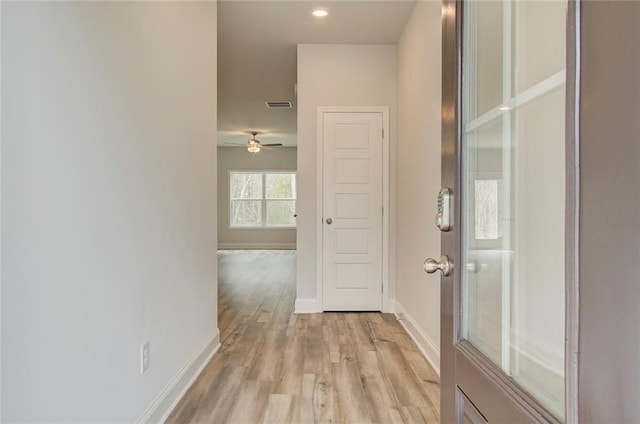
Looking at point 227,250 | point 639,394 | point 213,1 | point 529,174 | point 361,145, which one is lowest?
point 227,250

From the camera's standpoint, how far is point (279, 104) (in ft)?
21.1

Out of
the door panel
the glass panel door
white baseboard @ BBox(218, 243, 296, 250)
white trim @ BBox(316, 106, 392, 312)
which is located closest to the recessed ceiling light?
white trim @ BBox(316, 106, 392, 312)

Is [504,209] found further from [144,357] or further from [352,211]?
[352,211]

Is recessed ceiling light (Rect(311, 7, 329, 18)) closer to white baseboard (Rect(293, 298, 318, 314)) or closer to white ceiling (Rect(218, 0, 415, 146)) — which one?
white ceiling (Rect(218, 0, 415, 146))

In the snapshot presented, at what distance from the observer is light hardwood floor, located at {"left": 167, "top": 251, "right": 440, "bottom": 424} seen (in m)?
2.01

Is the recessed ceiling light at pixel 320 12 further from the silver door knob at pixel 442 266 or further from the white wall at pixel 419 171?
the silver door knob at pixel 442 266

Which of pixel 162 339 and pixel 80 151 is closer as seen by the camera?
pixel 80 151

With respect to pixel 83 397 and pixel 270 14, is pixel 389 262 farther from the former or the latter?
pixel 83 397

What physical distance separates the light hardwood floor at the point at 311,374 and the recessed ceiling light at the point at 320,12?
2.70 m

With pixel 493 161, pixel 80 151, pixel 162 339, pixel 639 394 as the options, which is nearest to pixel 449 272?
pixel 493 161

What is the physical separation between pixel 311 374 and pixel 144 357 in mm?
1110

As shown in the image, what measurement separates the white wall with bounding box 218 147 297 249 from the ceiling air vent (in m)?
3.76

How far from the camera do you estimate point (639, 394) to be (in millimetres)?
442

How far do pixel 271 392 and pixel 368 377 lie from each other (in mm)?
613
